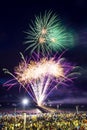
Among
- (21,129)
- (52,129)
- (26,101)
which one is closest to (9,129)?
(21,129)

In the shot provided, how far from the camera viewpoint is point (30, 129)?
61625 millimetres

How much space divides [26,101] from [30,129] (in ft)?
33.2

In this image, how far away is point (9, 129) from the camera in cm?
6050

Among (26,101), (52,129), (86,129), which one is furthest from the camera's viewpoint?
(26,101)

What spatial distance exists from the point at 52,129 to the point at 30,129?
3825 millimetres

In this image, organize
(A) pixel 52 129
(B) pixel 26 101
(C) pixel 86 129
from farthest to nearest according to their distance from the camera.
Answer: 1. (B) pixel 26 101
2. (A) pixel 52 129
3. (C) pixel 86 129

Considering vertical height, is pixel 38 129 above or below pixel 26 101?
below

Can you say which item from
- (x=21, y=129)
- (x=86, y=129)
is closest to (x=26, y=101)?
(x=21, y=129)

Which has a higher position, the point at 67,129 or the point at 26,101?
the point at 26,101

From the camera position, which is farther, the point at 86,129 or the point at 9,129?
the point at 9,129

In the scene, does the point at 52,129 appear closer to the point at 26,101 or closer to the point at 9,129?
the point at 9,129

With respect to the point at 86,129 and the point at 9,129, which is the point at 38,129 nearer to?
the point at 9,129

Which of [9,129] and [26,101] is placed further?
[26,101]

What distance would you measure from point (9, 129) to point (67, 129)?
9.17m
